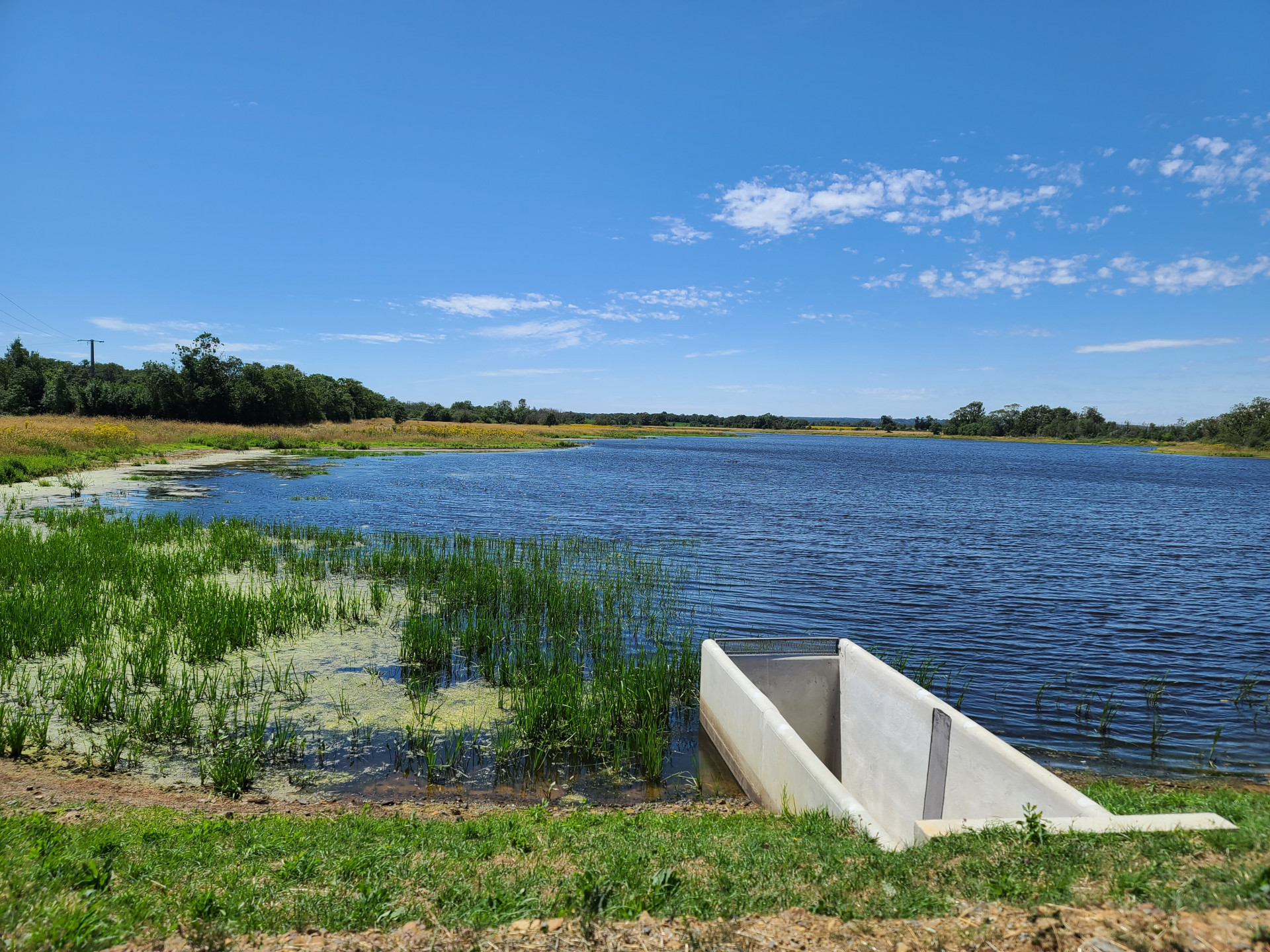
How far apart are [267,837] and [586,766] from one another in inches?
163

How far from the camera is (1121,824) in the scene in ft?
15.5

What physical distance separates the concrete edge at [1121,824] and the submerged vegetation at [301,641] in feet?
14.6

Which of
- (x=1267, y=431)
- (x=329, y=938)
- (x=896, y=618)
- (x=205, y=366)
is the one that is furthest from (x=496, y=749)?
(x=1267, y=431)

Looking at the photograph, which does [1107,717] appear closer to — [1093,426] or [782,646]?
[782,646]

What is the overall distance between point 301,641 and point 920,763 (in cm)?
1116

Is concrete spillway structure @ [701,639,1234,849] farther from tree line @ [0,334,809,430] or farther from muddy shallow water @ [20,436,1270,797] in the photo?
tree line @ [0,334,809,430]

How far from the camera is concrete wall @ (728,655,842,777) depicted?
9992 mm

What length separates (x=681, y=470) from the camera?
60.3 meters

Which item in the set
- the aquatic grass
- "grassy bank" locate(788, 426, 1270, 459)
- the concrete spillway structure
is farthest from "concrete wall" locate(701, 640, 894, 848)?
"grassy bank" locate(788, 426, 1270, 459)

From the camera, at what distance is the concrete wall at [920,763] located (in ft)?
19.5

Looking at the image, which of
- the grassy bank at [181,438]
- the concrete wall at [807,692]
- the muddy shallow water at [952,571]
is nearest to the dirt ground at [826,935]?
the muddy shallow water at [952,571]

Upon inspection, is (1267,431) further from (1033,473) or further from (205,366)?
(205,366)

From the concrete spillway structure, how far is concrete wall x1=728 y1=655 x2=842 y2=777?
15 mm

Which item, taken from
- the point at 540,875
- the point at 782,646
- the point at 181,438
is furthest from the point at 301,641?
the point at 181,438
